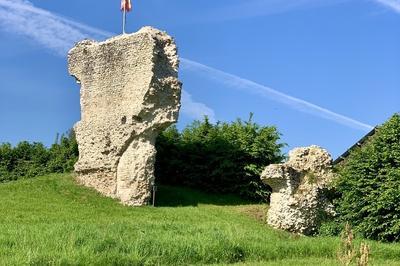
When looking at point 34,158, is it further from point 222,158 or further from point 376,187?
point 376,187

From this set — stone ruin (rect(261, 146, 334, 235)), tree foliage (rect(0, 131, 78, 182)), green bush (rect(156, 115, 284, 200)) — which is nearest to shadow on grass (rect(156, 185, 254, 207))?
green bush (rect(156, 115, 284, 200))

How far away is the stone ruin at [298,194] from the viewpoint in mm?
24078

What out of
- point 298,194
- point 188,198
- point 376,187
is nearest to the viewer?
point 376,187

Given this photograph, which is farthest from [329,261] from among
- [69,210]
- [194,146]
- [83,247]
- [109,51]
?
[194,146]

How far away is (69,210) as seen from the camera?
22.6 meters

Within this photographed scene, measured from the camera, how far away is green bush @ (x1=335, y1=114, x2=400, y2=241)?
65.6 feet

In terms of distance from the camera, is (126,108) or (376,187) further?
(126,108)

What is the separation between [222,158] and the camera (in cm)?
3102

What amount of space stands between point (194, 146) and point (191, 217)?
29.9 feet

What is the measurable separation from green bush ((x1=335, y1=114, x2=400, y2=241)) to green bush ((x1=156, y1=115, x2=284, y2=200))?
8.46m

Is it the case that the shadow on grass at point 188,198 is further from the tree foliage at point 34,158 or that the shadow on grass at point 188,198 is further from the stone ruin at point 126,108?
the tree foliage at point 34,158

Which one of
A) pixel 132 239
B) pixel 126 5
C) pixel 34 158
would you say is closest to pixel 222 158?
pixel 126 5

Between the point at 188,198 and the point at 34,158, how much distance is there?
37.2 ft

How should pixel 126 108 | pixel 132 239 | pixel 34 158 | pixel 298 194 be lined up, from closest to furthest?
pixel 132 239, pixel 298 194, pixel 126 108, pixel 34 158
